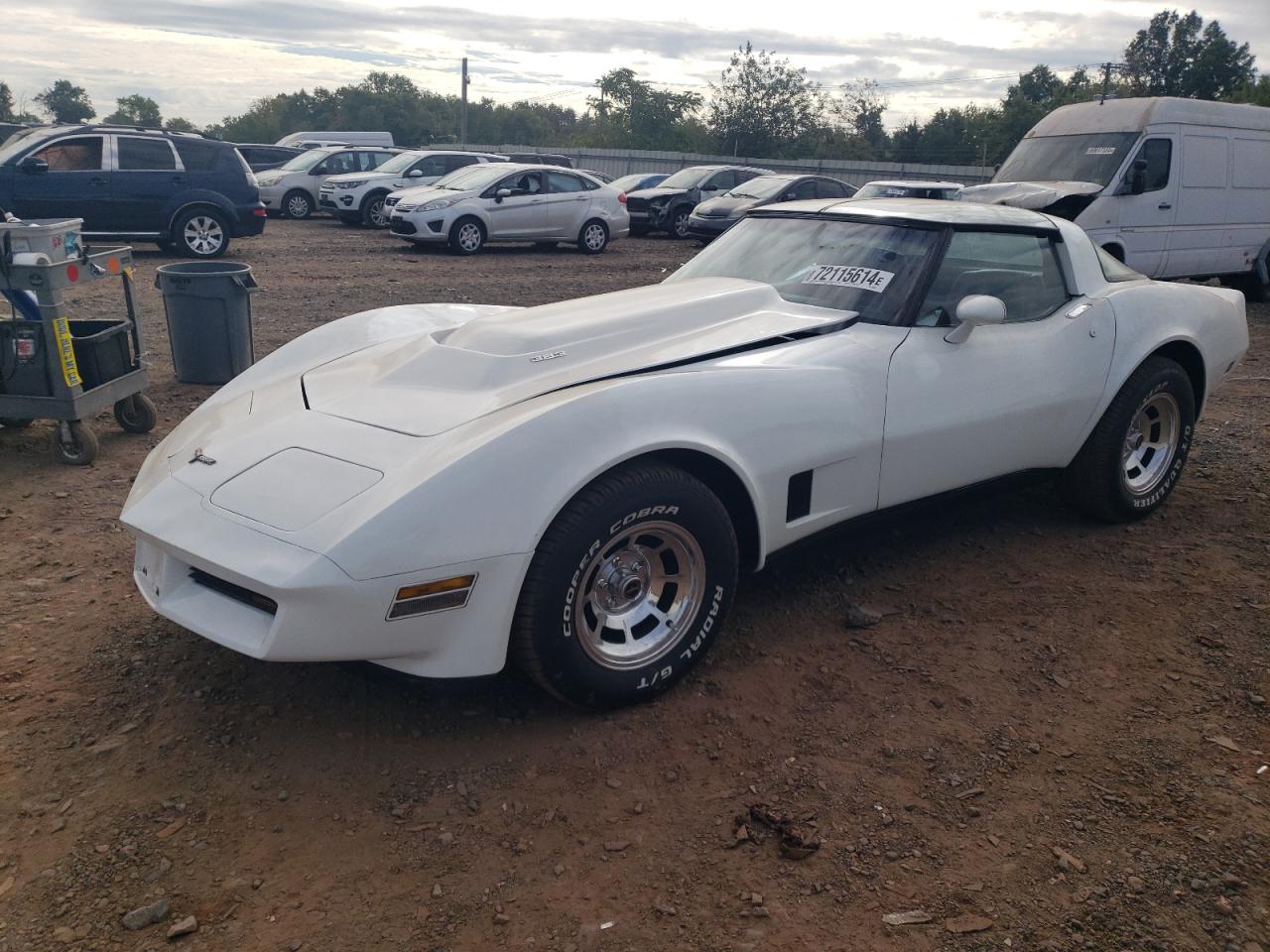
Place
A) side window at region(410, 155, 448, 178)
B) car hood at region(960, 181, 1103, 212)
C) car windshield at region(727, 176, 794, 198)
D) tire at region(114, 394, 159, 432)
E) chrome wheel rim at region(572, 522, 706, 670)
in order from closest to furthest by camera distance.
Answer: chrome wheel rim at region(572, 522, 706, 670) < tire at region(114, 394, 159, 432) < car hood at region(960, 181, 1103, 212) < car windshield at region(727, 176, 794, 198) < side window at region(410, 155, 448, 178)

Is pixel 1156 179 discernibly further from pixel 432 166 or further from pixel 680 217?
pixel 432 166

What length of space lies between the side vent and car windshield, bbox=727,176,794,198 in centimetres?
1417

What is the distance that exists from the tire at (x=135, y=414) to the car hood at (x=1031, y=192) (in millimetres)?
7130

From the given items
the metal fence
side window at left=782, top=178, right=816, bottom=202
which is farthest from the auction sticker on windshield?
the metal fence

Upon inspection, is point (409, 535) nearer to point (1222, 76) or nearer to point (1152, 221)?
point (1152, 221)

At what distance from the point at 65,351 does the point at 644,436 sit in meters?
3.71

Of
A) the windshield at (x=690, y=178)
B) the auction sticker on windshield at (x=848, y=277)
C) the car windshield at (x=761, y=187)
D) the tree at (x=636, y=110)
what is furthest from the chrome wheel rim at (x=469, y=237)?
the tree at (x=636, y=110)

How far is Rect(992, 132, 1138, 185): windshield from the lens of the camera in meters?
10.3

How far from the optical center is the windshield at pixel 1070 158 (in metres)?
10.3

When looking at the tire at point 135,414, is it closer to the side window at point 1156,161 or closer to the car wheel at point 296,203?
the side window at point 1156,161

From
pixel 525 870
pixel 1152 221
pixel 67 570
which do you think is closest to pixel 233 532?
pixel 525 870

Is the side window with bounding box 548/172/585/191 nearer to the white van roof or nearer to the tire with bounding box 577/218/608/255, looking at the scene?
the tire with bounding box 577/218/608/255

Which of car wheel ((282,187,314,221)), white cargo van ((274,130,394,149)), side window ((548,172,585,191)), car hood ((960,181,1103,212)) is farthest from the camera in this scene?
white cargo van ((274,130,394,149))

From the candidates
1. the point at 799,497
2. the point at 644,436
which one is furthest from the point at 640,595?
the point at 799,497
